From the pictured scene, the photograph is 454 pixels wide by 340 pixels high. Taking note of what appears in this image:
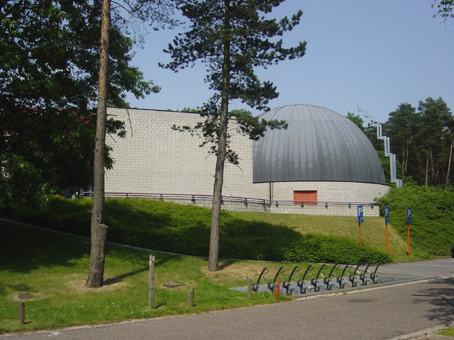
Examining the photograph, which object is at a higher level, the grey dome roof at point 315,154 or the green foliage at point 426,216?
the grey dome roof at point 315,154

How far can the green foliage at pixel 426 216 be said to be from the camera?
114 feet

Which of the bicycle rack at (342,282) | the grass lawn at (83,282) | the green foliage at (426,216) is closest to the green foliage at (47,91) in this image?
the grass lawn at (83,282)

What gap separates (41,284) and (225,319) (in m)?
6.27

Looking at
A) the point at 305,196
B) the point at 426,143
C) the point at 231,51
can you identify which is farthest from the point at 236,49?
the point at 426,143

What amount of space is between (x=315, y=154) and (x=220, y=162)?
2867 centimetres

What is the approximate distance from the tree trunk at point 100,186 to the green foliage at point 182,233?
20.7ft

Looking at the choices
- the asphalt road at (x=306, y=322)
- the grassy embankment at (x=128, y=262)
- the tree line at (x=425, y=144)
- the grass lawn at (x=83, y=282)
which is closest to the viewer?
the asphalt road at (x=306, y=322)

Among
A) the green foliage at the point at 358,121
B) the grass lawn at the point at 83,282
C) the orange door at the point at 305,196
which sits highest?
the green foliage at the point at 358,121

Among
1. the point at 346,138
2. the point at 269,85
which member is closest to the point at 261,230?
the point at 269,85

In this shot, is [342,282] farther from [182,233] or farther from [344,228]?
[344,228]

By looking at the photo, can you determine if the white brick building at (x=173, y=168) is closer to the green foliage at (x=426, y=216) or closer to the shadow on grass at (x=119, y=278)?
the green foliage at (x=426, y=216)

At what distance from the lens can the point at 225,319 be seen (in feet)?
37.4

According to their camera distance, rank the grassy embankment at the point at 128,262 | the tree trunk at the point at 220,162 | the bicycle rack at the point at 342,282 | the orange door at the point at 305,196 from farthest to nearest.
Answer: the orange door at the point at 305,196, the tree trunk at the point at 220,162, the bicycle rack at the point at 342,282, the grassy embankment at the point at 128,262

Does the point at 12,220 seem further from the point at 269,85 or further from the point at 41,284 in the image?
the point at 269,85
